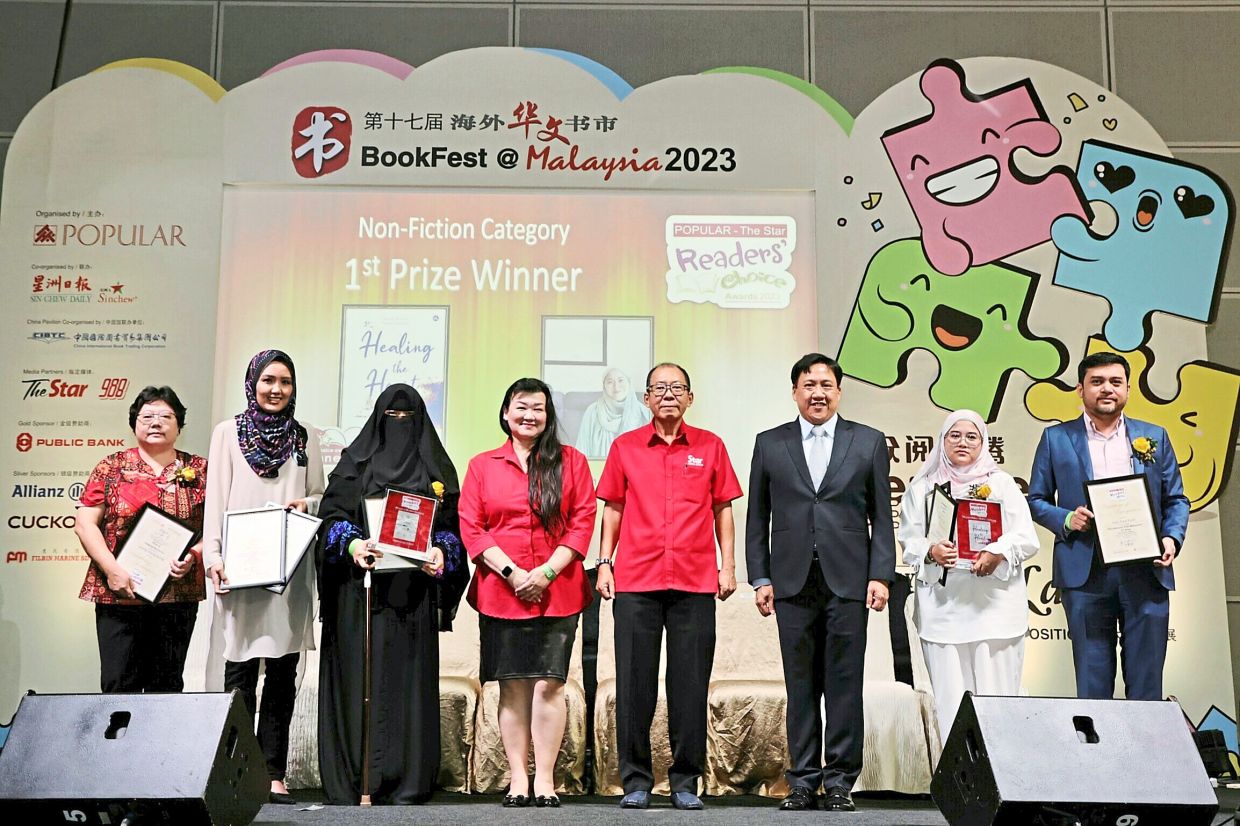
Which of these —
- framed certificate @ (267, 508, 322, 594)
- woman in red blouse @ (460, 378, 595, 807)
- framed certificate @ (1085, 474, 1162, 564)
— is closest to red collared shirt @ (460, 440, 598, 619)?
woman in red blouse @ (460, 378, 595, 807)

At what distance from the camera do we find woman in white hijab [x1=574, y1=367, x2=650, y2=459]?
540cm

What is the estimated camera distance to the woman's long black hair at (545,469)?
158 inches

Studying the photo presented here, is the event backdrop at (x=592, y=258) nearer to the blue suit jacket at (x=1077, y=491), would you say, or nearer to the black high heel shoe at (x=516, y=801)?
the blue suit jacket at (x=1077, y=491)

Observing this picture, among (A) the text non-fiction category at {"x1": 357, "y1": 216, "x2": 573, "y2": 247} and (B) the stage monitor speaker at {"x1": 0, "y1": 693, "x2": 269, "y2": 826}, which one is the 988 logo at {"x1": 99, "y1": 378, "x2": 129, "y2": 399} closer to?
(A) the text non-fiction category at {"x1": 357, "y1": 216, "x2": 573, "y2": 247}

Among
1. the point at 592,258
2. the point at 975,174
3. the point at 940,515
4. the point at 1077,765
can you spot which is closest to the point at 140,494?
the point at 592,258

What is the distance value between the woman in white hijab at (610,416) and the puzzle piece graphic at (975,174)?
4.91 ft

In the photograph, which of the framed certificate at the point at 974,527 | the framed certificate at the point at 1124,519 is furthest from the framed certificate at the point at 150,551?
the framed certificate at the point at 1124,519

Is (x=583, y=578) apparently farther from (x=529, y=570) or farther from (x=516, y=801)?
(x=516, y=801)

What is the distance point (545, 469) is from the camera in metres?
4.07

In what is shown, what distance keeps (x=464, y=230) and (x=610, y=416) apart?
1.07 meters

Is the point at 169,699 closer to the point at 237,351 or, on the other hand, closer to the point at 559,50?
the point at 237,351

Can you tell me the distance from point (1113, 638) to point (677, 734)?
1.61 meters

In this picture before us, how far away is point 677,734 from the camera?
12.8 feet

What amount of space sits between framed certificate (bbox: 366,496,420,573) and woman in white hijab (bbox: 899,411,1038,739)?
5.58 ft
